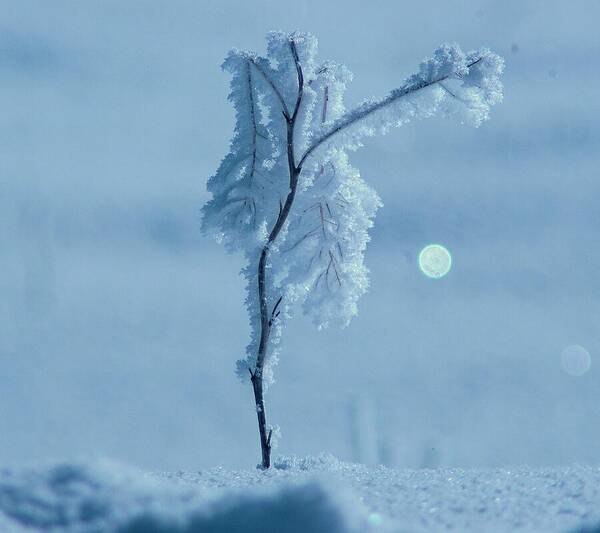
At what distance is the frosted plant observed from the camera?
6855mm

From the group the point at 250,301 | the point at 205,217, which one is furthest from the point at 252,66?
the point at 250,301

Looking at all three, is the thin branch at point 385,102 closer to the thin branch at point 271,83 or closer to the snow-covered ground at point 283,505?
the thin branch at point 271,83

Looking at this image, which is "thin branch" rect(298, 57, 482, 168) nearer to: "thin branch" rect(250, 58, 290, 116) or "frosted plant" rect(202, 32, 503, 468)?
"frosted plant" rect(202, 32, 503, 468)

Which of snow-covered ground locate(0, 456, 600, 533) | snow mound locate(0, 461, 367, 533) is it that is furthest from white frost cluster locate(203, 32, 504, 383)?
snow mound locate(0, 461, 367, 533)

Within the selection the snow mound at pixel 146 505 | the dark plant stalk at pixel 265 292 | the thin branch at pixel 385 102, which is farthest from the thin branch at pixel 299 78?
the snow mound at pixel 146 505

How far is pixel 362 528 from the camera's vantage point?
2727 millimetres

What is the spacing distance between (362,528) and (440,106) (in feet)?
15.2

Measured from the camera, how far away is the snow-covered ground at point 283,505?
2.75 m

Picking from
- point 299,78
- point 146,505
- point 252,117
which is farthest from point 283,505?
point 252,117

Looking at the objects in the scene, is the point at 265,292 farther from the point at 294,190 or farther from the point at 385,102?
the point at 385,102

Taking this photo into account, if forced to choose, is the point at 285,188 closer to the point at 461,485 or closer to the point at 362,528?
the point at 461,485

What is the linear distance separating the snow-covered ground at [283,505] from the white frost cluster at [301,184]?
3.23 metres

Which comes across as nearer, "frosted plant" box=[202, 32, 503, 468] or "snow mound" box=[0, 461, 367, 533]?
"snow mound" box=[0, 461, 367, 533]

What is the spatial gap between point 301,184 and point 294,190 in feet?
0.65
